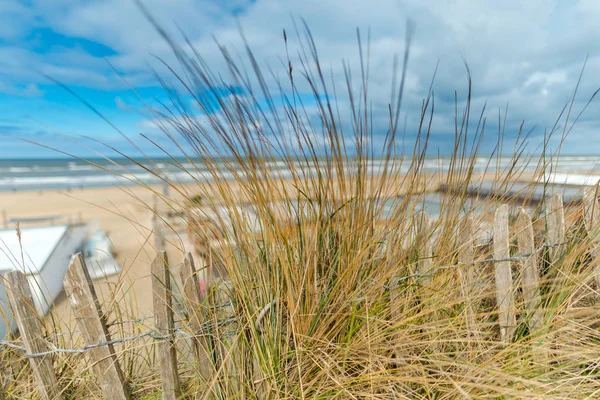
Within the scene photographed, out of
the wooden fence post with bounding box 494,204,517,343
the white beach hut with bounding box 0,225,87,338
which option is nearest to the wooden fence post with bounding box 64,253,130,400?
the wooden fence post with bounding box 494,204,517,343

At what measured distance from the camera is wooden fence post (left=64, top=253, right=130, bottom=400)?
49.5 inches

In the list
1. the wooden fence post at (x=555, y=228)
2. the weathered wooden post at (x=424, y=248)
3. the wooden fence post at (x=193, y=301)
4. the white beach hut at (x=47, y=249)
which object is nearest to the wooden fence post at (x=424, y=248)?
the weathered wooden post at (x=424, y=248)

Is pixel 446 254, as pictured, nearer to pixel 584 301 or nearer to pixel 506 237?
pixel 506 237

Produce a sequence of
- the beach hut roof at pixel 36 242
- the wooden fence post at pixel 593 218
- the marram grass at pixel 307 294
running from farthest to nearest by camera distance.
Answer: the beach hut roof at pixel 36 242
the wooden fence post at pixel 593 218
the marram grass at pixel 307 294

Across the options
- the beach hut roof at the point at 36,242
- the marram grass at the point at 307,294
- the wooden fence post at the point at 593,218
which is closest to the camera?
the marram grass at the point at 307,294

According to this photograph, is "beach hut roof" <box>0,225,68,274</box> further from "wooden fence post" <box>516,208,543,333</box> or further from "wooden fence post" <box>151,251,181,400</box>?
"wooden fence post" <box>516,208,543,333</box>

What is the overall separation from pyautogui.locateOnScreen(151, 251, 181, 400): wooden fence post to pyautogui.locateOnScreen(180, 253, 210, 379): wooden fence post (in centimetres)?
5

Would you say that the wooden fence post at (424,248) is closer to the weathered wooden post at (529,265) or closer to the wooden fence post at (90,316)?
the weathered wooden post at (529,265)

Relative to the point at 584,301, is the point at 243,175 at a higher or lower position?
higher

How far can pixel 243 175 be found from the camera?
1.24 meters

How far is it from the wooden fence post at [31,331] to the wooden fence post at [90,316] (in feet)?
0.52

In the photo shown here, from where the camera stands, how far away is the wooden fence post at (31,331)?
1289 mm

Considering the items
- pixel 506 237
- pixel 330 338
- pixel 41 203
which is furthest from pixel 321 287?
pixel 41 203

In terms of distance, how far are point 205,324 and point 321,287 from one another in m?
0.39
